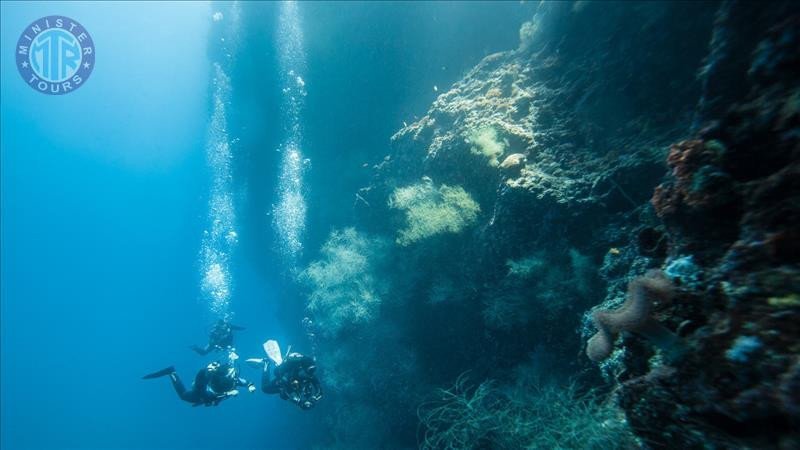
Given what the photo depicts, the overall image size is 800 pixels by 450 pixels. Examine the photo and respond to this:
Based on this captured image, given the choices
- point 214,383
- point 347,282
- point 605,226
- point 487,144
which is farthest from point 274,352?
point 605,226

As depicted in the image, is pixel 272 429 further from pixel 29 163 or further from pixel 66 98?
pixel 29 163

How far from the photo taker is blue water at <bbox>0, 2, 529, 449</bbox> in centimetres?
1388

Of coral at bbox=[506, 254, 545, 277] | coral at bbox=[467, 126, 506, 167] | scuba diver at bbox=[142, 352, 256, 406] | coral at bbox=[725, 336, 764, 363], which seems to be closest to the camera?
coral at bbox=[725, 336, 764, 363]

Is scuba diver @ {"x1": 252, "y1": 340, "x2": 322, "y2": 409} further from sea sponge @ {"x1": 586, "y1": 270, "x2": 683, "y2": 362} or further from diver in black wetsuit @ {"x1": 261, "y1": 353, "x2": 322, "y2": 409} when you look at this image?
sea sponge @ {"x1": 586, "y1": 270, "x2": 683, "y2": 362}

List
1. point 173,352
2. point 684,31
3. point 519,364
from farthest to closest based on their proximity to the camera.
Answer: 1. point 173,352
2. point 519,364
3. point 684,31

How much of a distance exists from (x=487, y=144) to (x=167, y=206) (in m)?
76.2

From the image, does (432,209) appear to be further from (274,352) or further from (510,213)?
(274,352)

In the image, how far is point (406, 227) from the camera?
9.03 m

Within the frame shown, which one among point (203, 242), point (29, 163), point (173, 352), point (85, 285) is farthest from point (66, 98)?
point (173, 352)

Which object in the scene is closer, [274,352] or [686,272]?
[686,272]

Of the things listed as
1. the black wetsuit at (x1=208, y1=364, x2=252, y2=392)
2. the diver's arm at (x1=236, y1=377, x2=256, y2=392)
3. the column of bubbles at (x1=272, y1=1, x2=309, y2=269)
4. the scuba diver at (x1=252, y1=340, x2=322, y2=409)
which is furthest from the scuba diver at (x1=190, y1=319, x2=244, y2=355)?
the column of bubbles at (x1=272, y1=1, x2=309, y2=269)

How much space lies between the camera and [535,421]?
16.2 ft

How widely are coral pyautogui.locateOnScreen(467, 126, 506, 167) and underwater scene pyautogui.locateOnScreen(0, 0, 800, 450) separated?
0.06 meters

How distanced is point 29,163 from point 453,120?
7826cm
